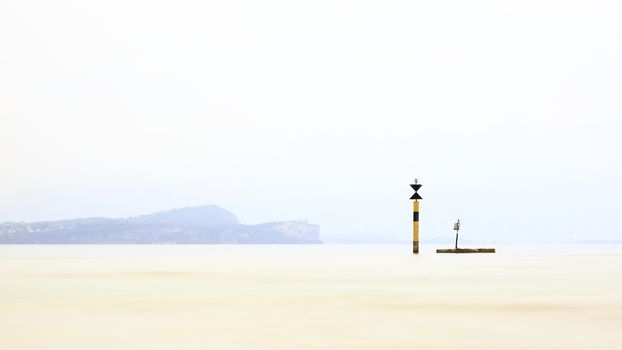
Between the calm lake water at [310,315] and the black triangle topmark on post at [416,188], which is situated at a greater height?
the black triangle topmark on post at [416,188]

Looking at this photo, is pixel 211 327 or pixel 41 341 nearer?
pixel 41 341

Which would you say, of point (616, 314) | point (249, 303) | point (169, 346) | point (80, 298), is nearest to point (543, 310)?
point (616, 314)

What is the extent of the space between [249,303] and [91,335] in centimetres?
894

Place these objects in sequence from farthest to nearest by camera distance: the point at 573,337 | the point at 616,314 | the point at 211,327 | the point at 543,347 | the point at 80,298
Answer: the point at 80,298 → the point at 616,314 → the point at 211,327 → the point at 573,337 → the point at 543,347

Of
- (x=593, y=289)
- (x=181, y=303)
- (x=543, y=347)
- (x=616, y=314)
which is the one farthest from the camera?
(x=593, y=289)

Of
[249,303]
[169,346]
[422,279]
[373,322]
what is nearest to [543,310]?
[373,322]

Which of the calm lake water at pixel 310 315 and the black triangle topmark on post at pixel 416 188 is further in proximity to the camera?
the black triangle topmark on post at pixel 416 188

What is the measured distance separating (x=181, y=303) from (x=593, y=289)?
52.2 ft

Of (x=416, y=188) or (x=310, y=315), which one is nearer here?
(x=310, y=315)

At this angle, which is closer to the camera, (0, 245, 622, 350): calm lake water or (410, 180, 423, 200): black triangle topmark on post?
(0, 245, 622, 350): calm lake water

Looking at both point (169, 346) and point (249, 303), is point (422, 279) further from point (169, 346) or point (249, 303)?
point (169, 346)

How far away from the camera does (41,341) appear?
17891 millimetres

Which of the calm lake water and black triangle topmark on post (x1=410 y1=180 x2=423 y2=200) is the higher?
black triangle topmark on post (x1=410 y1=180 x2=423 y2=200)

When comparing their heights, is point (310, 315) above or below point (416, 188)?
below
